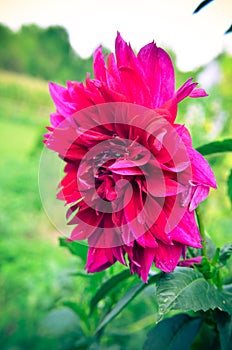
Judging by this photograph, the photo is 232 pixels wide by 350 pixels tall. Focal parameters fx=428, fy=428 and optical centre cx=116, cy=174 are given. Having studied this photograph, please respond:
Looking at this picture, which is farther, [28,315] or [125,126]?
[28,315]

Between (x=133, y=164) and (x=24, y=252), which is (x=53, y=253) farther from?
(x=133, y=164)

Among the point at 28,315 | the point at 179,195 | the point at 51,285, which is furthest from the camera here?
the point at 51,285

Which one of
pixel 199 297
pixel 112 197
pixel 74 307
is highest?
pixel 112 197

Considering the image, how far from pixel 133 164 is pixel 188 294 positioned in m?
0.12

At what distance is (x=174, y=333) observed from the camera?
0.42 metres

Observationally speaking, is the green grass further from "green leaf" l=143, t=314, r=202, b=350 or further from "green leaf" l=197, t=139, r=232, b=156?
"green leaf" l=197, t=139, r=232, b=156

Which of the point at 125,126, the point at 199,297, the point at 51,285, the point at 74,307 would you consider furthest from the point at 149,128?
the point at 51,285

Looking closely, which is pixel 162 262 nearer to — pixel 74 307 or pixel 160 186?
pixel 160 186

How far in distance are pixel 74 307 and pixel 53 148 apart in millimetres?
307

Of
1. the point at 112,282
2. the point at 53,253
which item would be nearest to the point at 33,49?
A: the point at 53,253

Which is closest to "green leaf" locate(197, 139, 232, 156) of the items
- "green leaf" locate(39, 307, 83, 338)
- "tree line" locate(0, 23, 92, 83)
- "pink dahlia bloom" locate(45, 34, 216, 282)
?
"pink dahlia bloom" locate(45, 34, 216, 282)

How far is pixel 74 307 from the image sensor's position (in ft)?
1.89

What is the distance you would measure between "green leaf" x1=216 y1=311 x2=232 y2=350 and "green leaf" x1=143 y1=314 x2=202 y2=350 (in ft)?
0.13

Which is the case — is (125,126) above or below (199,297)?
above
